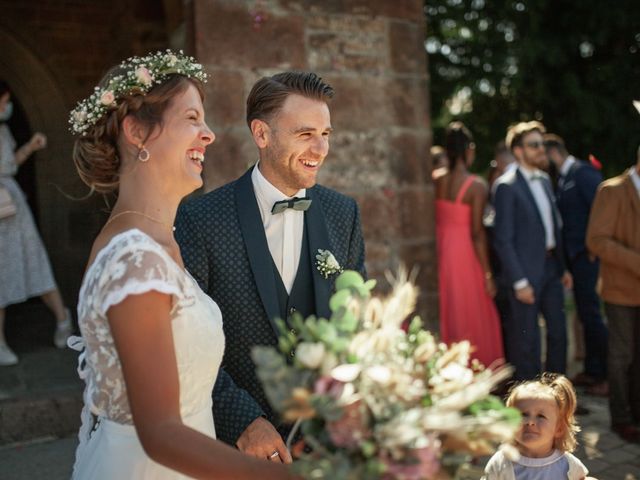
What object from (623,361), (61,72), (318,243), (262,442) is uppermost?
(61,72)

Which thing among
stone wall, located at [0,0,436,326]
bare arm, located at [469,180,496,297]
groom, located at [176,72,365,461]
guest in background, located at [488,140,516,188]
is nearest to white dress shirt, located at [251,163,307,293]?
groom, located at [176,72,365,461]

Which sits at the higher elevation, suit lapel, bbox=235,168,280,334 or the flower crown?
the flower crown

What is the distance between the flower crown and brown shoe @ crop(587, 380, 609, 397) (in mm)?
4953

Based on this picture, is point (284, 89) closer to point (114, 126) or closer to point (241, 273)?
point (241, 273)

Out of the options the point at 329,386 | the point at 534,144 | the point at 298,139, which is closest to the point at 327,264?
the point at 298,139

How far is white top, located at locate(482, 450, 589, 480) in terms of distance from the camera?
2.78 m

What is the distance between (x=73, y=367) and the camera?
513cm

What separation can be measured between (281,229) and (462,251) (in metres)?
3.63

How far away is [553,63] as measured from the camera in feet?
30.2

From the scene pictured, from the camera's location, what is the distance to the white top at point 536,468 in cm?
278

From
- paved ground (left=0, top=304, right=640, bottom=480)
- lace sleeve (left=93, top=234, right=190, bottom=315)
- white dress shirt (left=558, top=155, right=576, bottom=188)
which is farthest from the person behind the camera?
white dress shirt (left=558, top=155, right=576, bottom=188)

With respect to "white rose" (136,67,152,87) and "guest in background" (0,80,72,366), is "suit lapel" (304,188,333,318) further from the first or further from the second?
"guest in background" (0,80,72,366)

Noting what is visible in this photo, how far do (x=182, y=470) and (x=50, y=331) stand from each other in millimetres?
5043

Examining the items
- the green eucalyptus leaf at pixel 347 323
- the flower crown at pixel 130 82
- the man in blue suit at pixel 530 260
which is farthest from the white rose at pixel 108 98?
the man in blue suit at pixel 530 260
